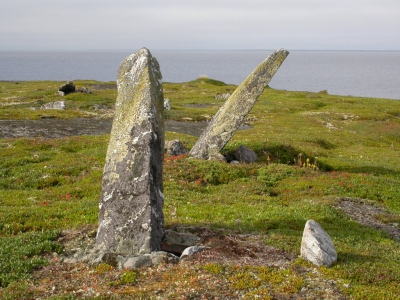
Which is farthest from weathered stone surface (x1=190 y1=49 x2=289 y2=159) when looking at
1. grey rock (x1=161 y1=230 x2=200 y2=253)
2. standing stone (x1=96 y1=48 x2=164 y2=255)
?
standing stone (x1=96 y1=48 x2=164 y2=255)

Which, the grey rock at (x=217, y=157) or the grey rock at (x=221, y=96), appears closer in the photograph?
the grey rock at (x=217, y=157)

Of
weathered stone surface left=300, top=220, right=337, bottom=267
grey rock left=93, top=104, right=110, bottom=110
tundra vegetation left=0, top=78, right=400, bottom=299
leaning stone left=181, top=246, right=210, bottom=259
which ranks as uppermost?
grey rock left=93, top=104, right=110, bottom=110

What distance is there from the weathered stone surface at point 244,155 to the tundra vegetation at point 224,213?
2.85 feet

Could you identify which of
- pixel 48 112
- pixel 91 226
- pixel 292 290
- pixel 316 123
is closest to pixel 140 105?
pixel 91 226

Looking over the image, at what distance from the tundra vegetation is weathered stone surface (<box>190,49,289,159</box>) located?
249cm

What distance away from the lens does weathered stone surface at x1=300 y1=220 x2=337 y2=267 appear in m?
12.6

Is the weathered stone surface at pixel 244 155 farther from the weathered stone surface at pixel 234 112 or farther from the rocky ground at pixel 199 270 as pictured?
the rocky ground at pixel 199 270

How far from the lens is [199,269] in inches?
477

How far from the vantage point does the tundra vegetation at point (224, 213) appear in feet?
37.2

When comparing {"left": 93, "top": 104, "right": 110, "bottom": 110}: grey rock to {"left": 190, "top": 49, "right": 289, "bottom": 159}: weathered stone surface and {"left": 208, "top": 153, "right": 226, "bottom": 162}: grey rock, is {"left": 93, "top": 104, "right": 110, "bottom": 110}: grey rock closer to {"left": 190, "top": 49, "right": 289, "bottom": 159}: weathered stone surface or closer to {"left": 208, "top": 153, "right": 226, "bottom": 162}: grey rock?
{"left": 190, "top": 49, "right": 289, "bottom": 159}: weathered stone surface

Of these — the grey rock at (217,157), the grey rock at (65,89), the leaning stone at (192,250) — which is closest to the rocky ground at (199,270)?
the leaning stone at (192,250)

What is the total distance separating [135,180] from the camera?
13633 mm

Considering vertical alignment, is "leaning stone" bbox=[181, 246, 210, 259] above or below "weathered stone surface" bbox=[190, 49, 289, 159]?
below

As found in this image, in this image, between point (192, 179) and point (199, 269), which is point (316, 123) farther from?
point (199, 269)
